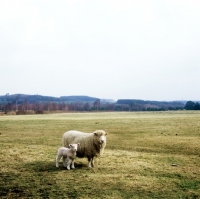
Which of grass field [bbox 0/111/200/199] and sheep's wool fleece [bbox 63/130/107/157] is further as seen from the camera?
sheep's wool fleece [bbox 63/130/107/157]

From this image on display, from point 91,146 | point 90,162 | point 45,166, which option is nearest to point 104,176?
point 90,162

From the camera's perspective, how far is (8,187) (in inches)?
413

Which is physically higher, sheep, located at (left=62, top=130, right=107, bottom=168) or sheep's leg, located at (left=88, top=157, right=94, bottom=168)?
sheep, located at (left=62, top=130, right=107, bottom=168)

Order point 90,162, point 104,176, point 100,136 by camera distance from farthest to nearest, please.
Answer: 1. point 90,162
2. point 100,136
3. point 104,176

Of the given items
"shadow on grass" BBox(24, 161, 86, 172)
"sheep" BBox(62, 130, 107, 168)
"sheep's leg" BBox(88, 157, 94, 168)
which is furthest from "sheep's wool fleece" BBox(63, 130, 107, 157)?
"shadow on grass" BBox(24, 161, 86, 172)

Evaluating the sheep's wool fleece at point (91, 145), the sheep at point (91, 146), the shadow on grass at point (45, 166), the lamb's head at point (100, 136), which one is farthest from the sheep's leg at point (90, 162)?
the lamb's head at point (100, 136)

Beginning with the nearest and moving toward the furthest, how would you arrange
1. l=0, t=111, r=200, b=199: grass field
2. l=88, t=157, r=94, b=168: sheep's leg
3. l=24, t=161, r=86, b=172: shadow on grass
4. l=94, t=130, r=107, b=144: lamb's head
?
l=0, t=111, r=200, b=199: grass field < l=24, t=161, r=86, b=172: shadow on grass < l=94, t=130, r=107, b=144: lamb's head < l=88, t=157, r=94, b=168: sheep's leg

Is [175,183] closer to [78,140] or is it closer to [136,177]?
[136,177]

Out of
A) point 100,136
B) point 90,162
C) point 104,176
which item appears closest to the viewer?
point 104,176

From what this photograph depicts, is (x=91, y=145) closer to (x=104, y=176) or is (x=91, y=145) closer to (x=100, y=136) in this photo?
(x=100, y=136)

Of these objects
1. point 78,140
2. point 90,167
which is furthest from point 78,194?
point 78,140

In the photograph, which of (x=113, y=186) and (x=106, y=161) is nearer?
(x=113, y=186)

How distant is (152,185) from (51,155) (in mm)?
8294

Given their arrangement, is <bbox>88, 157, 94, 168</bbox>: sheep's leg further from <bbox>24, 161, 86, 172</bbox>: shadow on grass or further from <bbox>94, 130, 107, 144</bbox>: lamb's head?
<bbox>94, 130, 107, 144</bbox>: lamb's head
